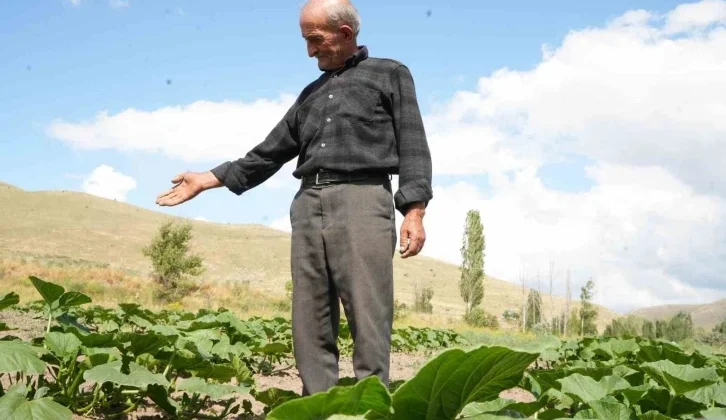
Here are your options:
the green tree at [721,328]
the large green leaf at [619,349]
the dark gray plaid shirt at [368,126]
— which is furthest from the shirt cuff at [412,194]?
the green tree at [721,328]

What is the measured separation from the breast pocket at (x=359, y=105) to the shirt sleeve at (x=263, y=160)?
0.38m

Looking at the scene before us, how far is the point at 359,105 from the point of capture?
279 centimetres

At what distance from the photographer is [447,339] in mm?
11719

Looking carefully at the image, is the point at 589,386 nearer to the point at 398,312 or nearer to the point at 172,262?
the point at 398,312

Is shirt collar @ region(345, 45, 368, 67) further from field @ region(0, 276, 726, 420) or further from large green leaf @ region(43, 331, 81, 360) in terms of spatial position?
large green leaf @ region(43, 331, 81, 360)

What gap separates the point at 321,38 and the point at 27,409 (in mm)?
1709

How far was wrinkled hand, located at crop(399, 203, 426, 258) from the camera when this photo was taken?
8.61 feet

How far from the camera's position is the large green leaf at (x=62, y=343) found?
2824 millimetres

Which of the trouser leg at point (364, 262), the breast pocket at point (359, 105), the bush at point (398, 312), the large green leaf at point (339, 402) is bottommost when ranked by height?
the bush at point (398, 312)

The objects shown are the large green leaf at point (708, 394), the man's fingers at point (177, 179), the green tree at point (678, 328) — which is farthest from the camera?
the green tree at point (678, 328)

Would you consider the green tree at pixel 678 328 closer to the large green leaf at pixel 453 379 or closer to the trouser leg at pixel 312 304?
the trouser leg at pixel 312 304

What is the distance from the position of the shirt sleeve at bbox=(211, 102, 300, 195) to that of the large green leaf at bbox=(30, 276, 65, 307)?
2.81 feet

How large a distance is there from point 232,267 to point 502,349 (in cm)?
7056

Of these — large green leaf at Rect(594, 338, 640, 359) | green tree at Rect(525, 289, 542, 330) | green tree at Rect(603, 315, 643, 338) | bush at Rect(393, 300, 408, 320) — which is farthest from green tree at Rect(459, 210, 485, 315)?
large green leaf at Rect(594, 338, 640, 359)
